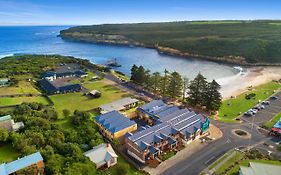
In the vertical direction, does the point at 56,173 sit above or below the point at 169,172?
above

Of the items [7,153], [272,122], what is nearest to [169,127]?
[272,122]

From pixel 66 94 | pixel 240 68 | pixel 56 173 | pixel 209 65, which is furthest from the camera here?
pixel 209 65

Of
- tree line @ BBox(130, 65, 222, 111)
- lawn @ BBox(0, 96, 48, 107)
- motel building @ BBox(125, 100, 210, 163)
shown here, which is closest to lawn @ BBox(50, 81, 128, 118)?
lawn @ BBox(0, 96, 48, 107)

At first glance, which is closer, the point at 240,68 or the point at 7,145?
the point at 7,145

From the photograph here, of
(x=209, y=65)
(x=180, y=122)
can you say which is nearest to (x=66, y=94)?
(x=180, y=122)

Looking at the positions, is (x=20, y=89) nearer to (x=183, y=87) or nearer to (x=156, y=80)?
(x=156, y=80)

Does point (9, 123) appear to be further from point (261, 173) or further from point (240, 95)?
point (240, 95)
